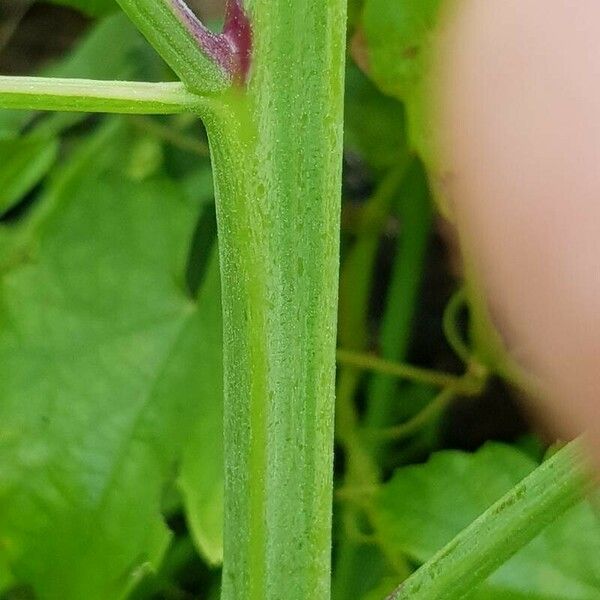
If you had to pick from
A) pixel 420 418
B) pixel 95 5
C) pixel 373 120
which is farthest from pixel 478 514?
pixel 95 5

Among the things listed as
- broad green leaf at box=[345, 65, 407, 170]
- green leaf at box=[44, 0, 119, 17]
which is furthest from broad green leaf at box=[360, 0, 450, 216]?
green leaf at box=[44, 0, 119, 17]

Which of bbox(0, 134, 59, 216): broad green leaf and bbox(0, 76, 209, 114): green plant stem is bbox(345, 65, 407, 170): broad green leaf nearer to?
bbox(0, 134, 59, 216): broad green leaf

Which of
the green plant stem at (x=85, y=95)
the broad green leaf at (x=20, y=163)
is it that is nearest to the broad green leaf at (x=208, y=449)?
the broad green leaf at (x=20, y=163)

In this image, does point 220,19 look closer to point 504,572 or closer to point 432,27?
point 432,27

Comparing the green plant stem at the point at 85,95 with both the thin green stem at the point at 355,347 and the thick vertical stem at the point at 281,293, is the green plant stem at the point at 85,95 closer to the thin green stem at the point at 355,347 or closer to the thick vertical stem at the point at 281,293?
the thick vertical stem at the point at 281,293

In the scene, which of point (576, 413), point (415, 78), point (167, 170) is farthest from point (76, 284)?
point (576, 413)

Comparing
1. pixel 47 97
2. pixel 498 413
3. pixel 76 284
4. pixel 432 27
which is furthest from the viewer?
pixel 498 413

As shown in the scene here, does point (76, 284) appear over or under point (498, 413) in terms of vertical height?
over
